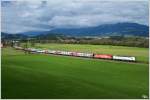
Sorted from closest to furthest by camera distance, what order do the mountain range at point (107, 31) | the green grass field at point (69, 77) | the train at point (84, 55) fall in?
the green grass field at point (69, 77), the mountain range at point (107, 31), the train at point (84, 55)

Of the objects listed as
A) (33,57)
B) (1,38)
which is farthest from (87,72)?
(1,38)

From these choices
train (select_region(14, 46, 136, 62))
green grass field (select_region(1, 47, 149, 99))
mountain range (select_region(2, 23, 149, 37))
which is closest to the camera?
green grass field (select_region(1, 47, 149, 99))

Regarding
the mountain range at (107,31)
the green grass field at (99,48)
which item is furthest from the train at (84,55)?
the mountain range at (107,31)

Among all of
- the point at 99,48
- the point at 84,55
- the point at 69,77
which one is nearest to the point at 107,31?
the point at 99,48

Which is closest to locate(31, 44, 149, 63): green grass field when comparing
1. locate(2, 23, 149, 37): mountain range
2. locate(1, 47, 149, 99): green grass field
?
locate(1, 47, 149, 99): green grass field

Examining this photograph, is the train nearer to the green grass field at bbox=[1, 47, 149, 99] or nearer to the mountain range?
the green grass field at bbox=[1, 47, 149, 99]

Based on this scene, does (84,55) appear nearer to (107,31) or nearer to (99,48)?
(99,48)

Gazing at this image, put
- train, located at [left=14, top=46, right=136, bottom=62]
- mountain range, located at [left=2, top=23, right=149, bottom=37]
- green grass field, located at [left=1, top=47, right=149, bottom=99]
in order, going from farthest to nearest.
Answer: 1. train, located at [left=14, top=46, right=136, bottom=62]
2. mountain range, located at [left=2, top=23, right=149, bottom=37]
3. green grass field, located at [left=1, top=47, right=149, bottom=99]

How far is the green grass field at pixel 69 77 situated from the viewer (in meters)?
6.49

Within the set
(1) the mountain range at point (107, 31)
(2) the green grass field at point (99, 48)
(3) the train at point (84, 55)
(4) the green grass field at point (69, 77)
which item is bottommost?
(4) the green grass field at point (69, 77)

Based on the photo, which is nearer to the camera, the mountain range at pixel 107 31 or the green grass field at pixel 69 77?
the green grass field at pixel 69 77

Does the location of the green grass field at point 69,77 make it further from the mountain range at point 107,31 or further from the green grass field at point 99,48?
the mountain range at point 107,31

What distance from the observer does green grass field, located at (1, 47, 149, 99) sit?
649 cm

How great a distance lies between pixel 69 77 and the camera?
6.68 meters
